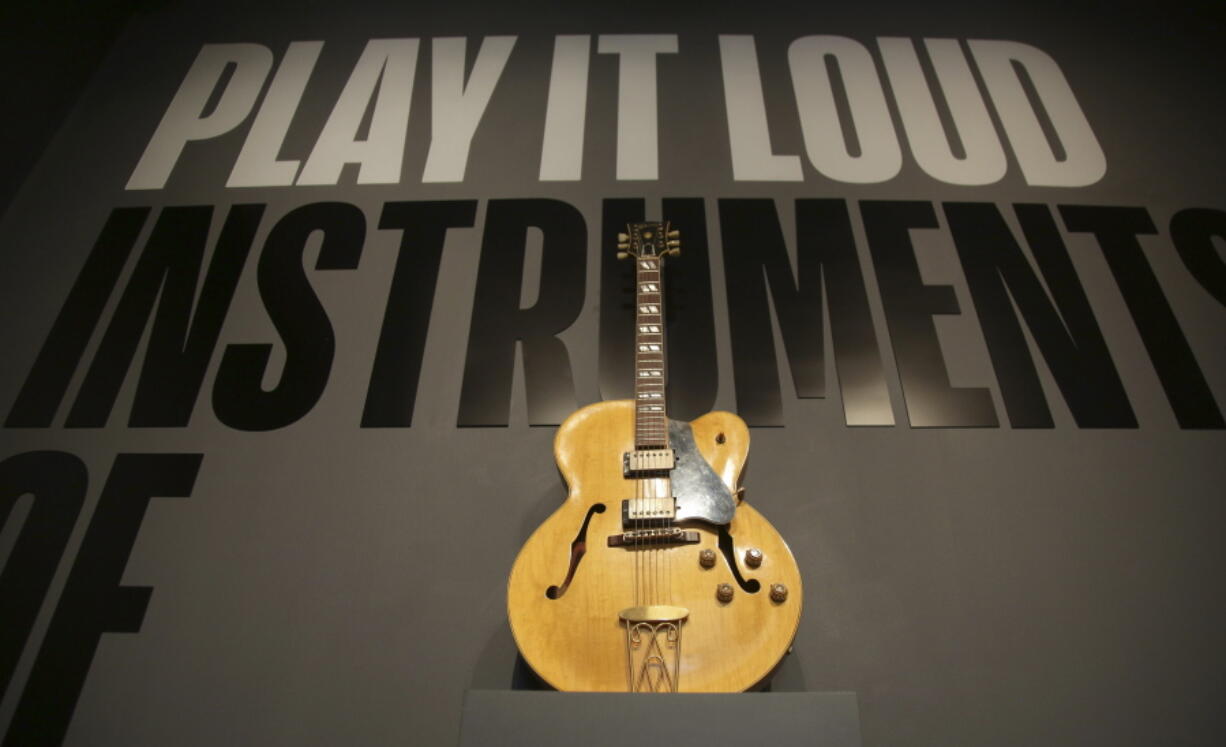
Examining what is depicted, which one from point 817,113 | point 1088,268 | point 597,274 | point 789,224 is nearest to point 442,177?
point 597,274

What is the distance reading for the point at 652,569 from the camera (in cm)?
129

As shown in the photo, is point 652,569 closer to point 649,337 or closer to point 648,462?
point 648,462

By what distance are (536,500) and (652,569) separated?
0.43m

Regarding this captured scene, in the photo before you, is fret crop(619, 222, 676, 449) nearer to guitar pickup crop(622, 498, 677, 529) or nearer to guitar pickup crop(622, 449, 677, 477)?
guitar pickup crop(622, 449, 677, 477)

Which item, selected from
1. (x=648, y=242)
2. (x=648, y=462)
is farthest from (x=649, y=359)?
(x=648, y=242)

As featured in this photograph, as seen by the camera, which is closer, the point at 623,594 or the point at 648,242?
the point at 623,594

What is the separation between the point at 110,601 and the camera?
1539mm

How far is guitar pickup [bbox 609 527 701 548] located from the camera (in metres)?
1.31

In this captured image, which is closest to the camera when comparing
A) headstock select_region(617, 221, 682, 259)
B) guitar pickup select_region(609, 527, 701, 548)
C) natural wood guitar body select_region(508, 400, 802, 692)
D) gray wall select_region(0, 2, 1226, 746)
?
natural wood guitar body select_region(508, 400, 802, 692)

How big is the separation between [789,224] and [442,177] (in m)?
1.03

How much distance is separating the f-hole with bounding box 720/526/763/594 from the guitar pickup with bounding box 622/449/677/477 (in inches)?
6.3

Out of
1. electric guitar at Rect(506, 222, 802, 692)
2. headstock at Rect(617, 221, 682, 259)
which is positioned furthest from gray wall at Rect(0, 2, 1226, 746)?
electric guitar at Rect(506, 222, 802, 692)

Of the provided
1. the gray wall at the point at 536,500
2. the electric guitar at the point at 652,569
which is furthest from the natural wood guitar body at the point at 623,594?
the gray wall at the point at 536,500

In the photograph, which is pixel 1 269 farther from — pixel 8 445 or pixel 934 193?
pixel 934 193
